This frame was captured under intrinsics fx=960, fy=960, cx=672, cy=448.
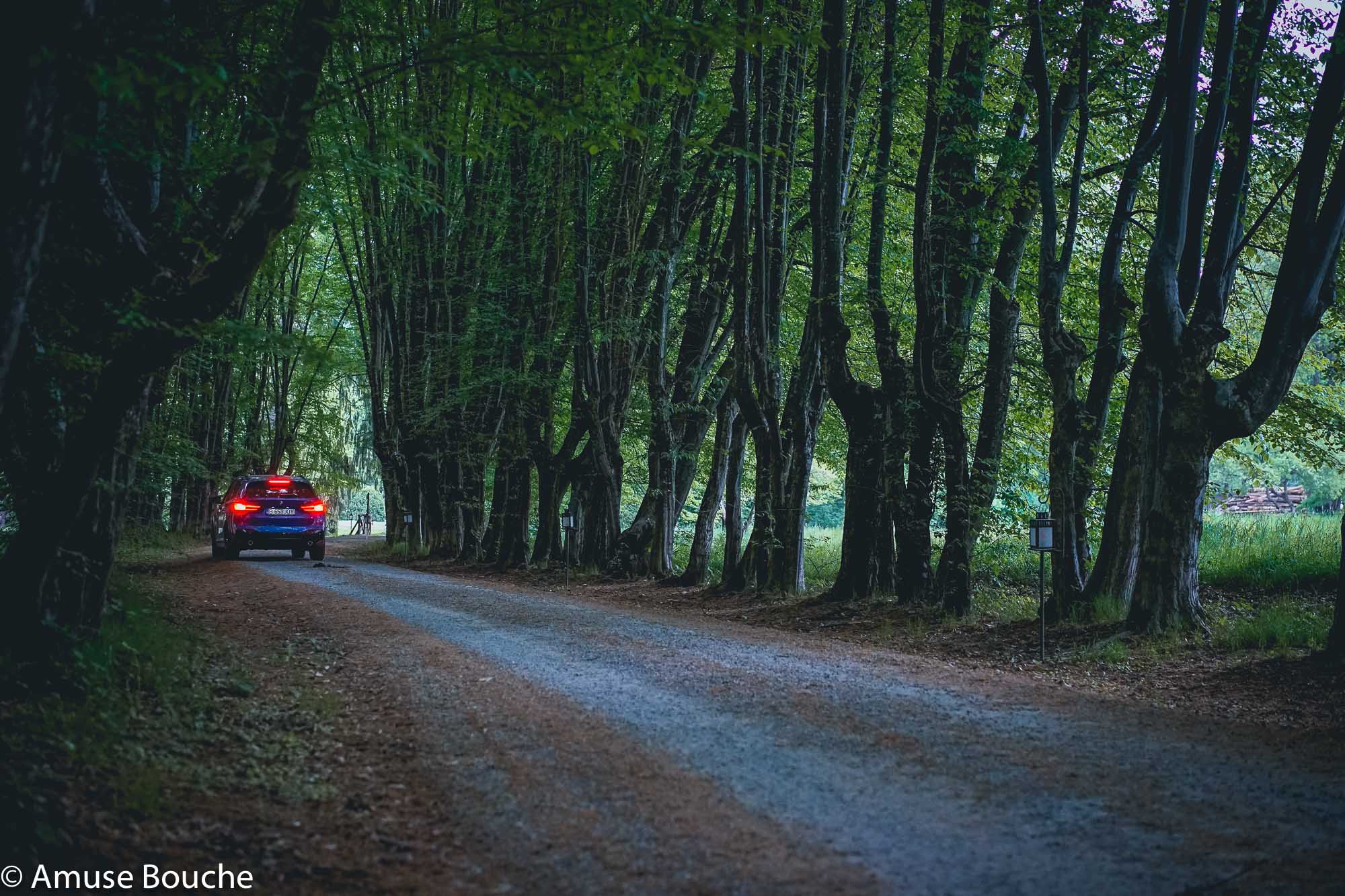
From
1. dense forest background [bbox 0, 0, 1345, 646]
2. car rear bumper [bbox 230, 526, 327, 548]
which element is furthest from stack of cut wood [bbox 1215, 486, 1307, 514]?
car rear bumper [bbox 230, 526, 327, 548]

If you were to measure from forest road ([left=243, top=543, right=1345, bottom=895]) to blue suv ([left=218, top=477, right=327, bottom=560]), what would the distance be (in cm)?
1400

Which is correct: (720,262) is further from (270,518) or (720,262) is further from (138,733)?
(138,733)

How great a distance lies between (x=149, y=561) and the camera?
2005 cm

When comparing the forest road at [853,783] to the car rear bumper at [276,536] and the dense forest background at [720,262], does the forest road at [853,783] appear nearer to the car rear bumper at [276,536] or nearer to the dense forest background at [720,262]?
the dense forest background at [720,262]

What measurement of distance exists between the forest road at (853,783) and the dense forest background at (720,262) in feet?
10.4

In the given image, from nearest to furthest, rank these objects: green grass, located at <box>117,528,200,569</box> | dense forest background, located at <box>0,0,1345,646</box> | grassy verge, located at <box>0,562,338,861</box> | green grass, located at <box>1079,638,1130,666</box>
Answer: grassy verge, located at <box>0,562,338,861</box> → dense forest background, located at <box>0,0,1345,646</box> → green grass, located at <box>1079,638,1130,666</box> → green grass, located at <box>117,528,200,569</box>

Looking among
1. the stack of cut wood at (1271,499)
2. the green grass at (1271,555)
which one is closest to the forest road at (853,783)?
the green grass at (1271,555)

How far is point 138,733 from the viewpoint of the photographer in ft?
18.3

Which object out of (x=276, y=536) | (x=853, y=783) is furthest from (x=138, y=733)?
(x=276, y=536)

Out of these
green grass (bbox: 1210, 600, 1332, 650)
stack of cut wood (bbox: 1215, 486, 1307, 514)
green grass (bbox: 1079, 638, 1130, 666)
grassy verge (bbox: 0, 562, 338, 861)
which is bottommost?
grassy verge (bbox: 0, 562, 338, 861)

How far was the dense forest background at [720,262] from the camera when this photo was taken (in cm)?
665

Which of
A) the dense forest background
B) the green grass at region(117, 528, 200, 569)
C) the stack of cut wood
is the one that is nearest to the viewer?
the dense forest background

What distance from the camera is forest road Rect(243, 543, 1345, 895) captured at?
3881 millimetres

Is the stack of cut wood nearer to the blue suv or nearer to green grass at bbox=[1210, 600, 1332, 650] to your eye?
green grass at bbox=[1210, 600, 1332, 650]
